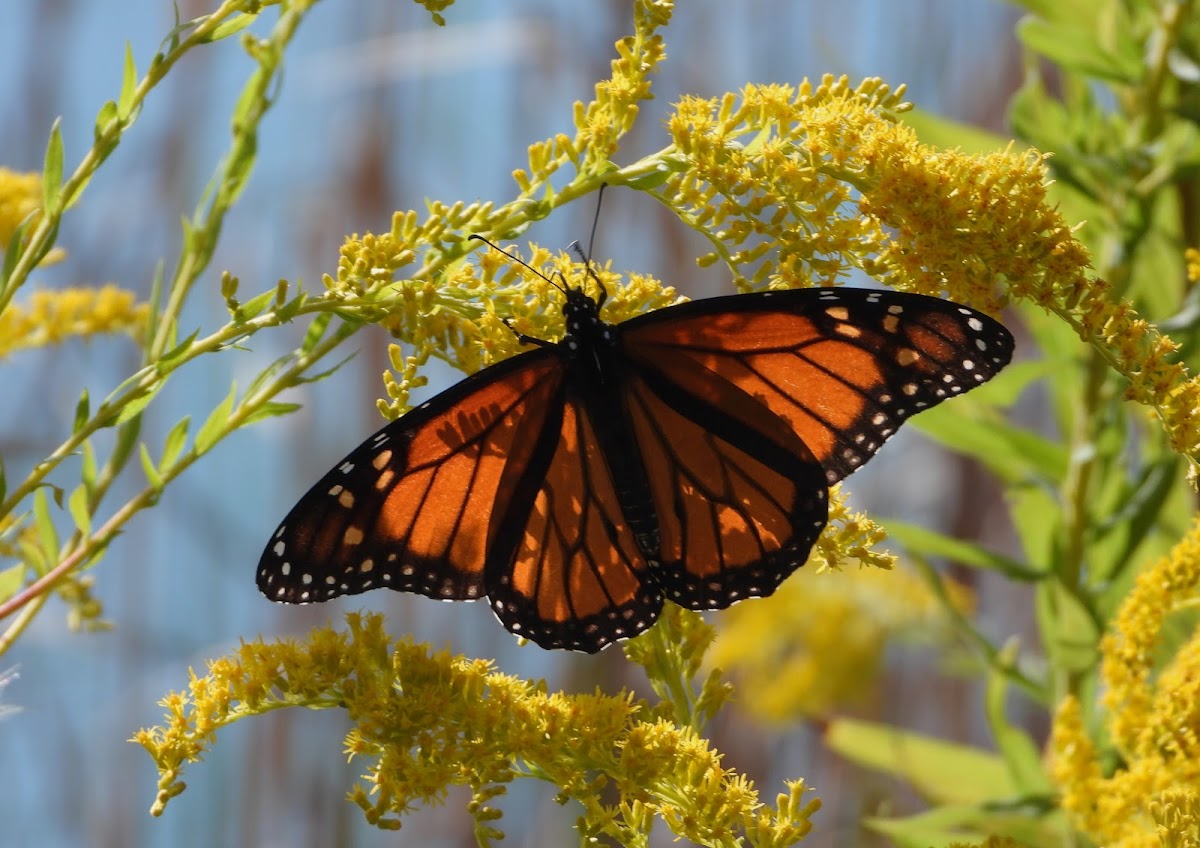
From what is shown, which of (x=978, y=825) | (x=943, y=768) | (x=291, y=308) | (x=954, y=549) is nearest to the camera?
(x=291, y=308)

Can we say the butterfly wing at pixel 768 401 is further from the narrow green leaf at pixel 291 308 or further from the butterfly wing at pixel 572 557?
the narrow green leaf at pixel 291 308

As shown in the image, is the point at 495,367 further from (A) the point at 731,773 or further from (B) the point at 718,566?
(A) the point at 731,773

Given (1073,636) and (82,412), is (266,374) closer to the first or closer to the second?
(82,412)

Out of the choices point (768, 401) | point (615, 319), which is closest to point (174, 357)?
point (615, 319)

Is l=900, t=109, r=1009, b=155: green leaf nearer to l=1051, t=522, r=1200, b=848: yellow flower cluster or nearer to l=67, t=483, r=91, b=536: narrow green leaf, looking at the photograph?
l=1051, t=522, r=1200, b=848: yellow flower cluster

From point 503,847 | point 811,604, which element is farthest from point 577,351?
point 503,847

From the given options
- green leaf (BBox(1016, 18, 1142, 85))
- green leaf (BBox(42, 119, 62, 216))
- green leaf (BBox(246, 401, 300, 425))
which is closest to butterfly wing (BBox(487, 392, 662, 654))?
green leaf (BBox(246, 401, 300, 425))
